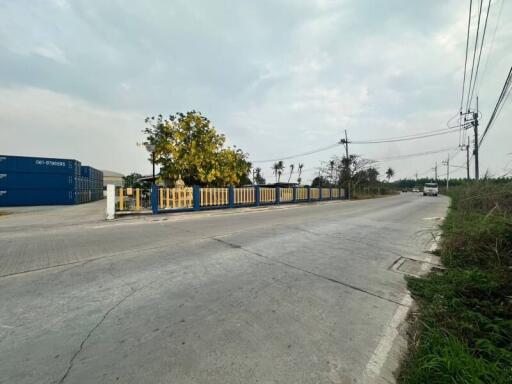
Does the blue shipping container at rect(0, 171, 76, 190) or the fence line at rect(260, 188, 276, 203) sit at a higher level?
the blue shipping container at rect(0, 171, 76, 190)

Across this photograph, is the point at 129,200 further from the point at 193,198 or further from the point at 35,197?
the point at 35,197

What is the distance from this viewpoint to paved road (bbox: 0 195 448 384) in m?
1.74

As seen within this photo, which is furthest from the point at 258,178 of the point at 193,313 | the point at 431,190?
the point at 193,313

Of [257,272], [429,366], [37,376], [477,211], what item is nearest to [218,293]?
[257,272]

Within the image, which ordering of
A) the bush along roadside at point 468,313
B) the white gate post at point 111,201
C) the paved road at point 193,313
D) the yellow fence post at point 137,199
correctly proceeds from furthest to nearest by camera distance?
the yellow fence post at point 137,199 < the white gate post at point 111,201 < the paved road at point 193,313 < the bush along roadside at point 468,313

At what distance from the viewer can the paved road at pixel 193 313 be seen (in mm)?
1737

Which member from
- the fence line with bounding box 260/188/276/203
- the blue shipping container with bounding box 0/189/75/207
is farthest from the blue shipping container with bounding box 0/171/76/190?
the fence line with bounding box 260/188/276/203

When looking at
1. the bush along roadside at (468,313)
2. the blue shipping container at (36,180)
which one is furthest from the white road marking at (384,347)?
the blue shipping container at (36,180)

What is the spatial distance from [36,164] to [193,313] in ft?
72.4

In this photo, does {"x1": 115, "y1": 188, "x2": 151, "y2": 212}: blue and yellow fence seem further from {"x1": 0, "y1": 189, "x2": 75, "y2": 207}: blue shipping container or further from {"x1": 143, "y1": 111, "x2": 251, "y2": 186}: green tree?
{"x1": 0, "y1": 189, "x2": 75, "y2": 207}: blue shipping container

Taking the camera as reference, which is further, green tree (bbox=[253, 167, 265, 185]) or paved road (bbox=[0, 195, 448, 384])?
green tree (bbox=[253, 167, 265, 185])

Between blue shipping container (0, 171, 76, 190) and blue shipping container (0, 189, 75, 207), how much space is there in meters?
0.31

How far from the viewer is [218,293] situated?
2.99 m

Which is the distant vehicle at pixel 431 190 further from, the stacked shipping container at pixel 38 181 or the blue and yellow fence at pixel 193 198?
the stacked shipping container at pixel 38 181
